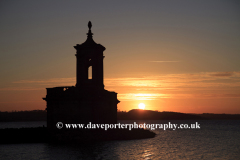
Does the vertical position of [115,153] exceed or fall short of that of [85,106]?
it falls short

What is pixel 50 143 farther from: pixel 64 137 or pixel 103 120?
pixel 103 120

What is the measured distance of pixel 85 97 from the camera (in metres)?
35.4

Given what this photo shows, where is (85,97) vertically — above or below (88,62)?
below

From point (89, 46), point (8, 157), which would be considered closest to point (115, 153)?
point (8, 157)

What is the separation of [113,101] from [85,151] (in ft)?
28.4

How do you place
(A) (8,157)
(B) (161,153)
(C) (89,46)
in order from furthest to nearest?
(C) (89,46)
(B) (161,153)
(A) (8,157)

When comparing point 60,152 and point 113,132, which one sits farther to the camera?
point 113,132

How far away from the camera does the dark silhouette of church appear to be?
35.4 metres

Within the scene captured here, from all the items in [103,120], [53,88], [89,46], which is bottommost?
[103,120]

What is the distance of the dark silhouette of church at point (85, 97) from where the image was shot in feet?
116

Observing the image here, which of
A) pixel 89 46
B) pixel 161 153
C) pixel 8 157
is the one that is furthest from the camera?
pixel 89 46

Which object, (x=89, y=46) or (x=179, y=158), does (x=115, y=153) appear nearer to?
(x=179, y=158)

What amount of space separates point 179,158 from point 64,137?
12680mm

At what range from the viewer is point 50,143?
119 ft
